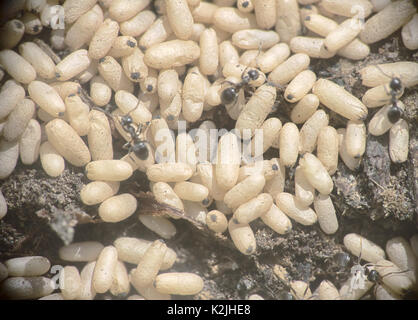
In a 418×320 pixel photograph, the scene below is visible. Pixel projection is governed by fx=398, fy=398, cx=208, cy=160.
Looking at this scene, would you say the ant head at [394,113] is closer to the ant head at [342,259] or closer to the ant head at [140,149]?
the ant head at [342,259]

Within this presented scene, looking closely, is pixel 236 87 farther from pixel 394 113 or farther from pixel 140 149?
pixel 394 113

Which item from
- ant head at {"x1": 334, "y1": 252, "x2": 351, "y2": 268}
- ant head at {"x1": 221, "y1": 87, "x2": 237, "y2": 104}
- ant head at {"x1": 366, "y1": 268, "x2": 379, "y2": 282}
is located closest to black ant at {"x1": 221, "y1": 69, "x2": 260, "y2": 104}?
ant head at {"x1": 221, "y1": 87, "x2": 237, "y2": 104}

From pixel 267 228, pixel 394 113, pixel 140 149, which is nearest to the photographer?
pixel 394 113

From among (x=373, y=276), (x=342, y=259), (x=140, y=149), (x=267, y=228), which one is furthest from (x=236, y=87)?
(x=373, y=276)

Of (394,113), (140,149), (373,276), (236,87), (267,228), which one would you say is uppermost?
(236,87)

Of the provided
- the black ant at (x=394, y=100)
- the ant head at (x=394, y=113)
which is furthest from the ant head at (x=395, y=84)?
the ant head at (x=394, y=113)

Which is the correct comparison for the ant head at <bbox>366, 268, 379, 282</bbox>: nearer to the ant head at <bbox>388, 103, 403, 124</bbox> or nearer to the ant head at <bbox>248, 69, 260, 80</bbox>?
the ant head at <bbox>388, 103, 403, 124</bbox>
